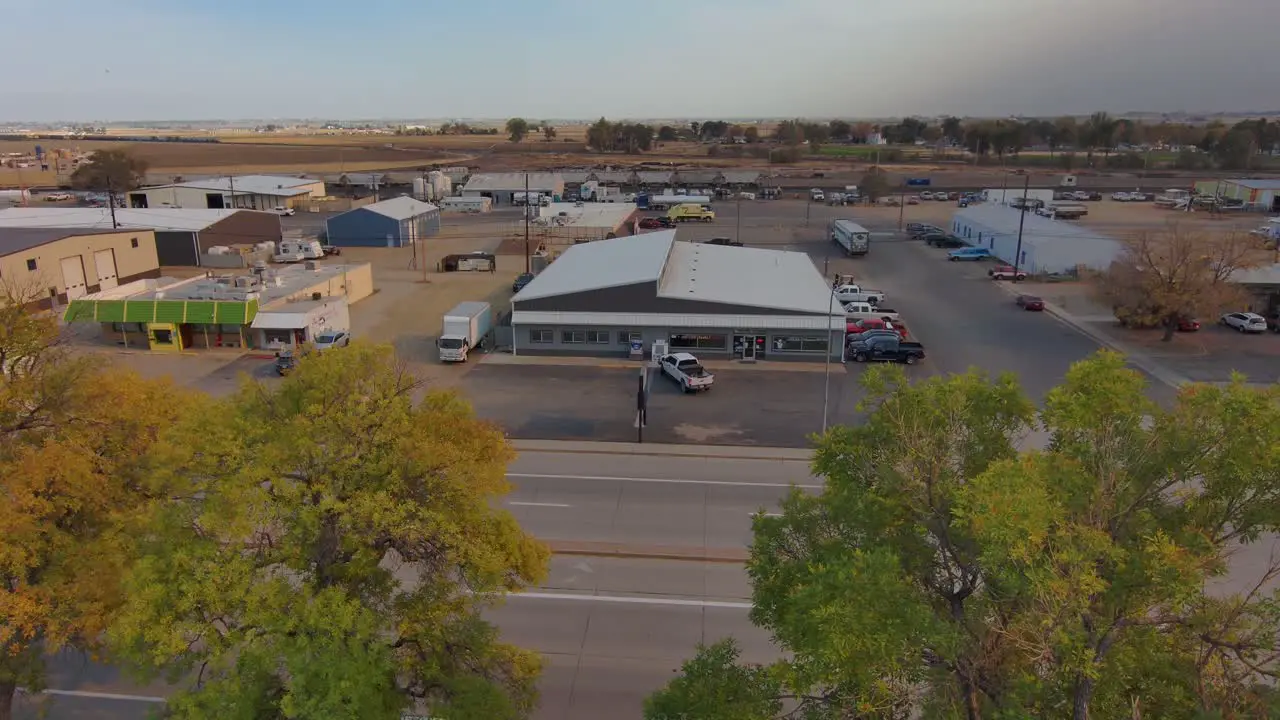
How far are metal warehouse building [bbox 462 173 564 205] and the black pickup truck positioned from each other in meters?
→ 64.0

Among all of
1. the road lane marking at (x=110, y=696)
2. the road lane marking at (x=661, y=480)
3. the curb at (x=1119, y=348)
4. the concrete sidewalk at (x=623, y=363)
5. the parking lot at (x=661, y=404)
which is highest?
the curb at (x=1119, y=348)

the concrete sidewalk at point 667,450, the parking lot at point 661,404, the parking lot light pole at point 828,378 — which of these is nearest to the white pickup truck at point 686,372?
the parking lot at point 661,404

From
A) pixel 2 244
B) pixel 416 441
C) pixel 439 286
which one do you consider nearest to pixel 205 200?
pixel 2 244

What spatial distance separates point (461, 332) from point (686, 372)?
10586 mm

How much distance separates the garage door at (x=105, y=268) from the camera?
45.9m

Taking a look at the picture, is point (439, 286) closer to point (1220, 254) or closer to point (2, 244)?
point (2, 244)

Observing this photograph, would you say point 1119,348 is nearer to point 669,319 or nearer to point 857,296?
point 857,296

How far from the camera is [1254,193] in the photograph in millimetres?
82562

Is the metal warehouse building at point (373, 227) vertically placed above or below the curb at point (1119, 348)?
above

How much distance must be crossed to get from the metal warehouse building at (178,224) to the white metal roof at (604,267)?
2779 cm

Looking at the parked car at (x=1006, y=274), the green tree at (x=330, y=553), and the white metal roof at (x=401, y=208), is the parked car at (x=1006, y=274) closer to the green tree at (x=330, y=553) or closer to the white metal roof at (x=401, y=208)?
the white metal roof at (x=401, y=208)

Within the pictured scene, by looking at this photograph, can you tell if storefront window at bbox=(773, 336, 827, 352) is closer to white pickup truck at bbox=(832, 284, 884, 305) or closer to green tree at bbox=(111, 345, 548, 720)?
white pickup truck at bbox=(832, 284, 884, 305)

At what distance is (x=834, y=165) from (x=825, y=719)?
14647 centimetres

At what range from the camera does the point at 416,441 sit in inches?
365
